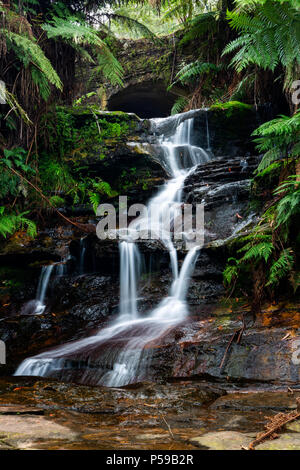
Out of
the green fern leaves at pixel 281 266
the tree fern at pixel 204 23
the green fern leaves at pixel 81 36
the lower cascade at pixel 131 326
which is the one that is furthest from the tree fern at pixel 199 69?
the green fern leaves at pixel 281 266

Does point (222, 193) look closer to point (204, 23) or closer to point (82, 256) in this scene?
point (82, 256)

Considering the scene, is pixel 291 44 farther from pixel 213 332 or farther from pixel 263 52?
pixel 213 332

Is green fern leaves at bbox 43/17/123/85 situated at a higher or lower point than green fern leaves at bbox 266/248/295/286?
higher

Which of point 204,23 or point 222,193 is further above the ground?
point 204,23

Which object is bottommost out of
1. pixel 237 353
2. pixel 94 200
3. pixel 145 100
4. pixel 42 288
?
pixel 237 353

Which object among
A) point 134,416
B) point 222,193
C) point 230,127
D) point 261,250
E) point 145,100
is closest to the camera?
point 134,416

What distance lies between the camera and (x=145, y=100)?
564 inches

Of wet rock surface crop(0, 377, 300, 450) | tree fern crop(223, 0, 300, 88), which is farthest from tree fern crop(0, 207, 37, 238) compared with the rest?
tree fern crop(223, 0, 300, 88)

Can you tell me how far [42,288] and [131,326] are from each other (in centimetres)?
201

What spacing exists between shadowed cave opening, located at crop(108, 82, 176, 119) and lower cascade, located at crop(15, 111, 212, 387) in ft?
19.6

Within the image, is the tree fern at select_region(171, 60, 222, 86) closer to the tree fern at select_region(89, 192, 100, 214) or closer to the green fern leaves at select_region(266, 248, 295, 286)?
the tree fern at select_region(89, 192, 100, 214)

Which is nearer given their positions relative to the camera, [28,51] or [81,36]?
[28,51]

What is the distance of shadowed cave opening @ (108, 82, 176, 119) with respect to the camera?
43.1ft

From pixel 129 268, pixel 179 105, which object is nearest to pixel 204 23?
pixel 179 105
